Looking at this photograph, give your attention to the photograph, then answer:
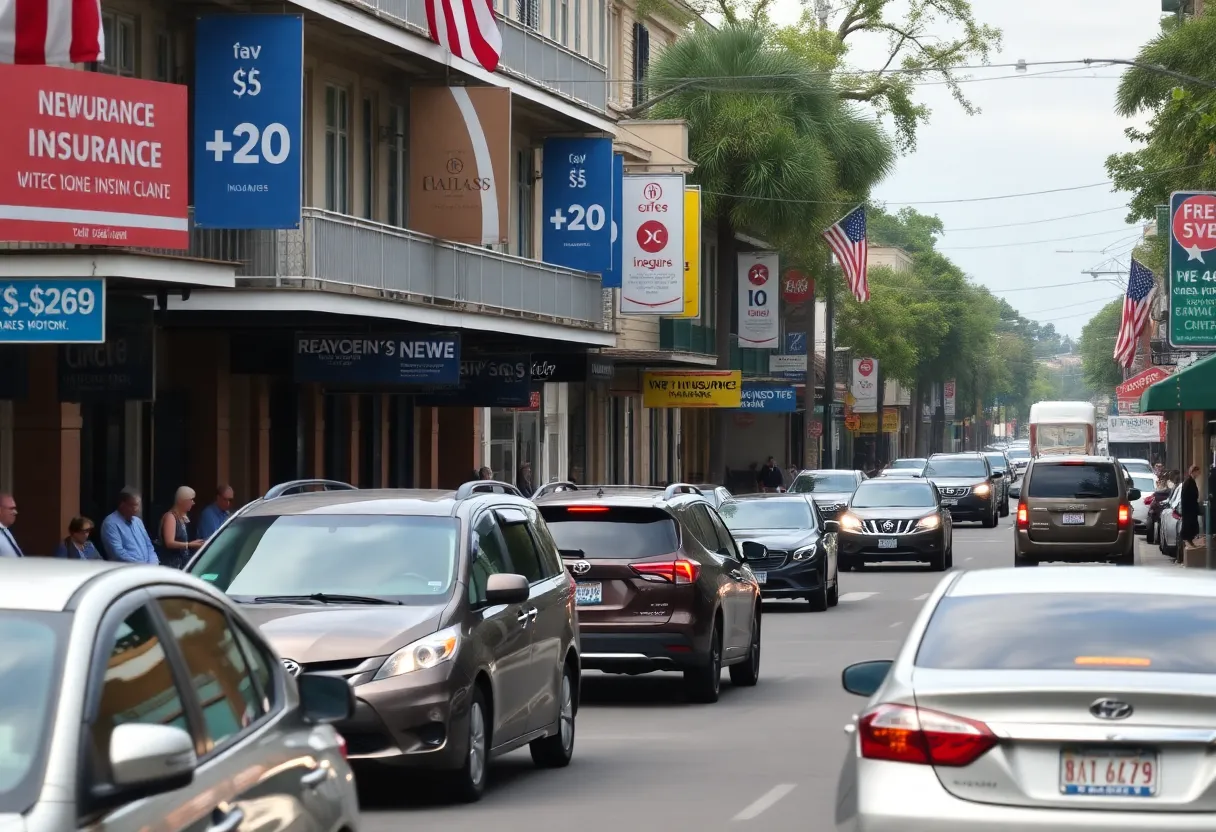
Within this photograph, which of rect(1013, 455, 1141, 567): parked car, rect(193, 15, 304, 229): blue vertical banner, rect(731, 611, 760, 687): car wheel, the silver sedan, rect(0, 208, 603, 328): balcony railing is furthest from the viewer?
rect(1013, 455, 1141, 567): parked car

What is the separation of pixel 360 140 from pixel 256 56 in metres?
6.52

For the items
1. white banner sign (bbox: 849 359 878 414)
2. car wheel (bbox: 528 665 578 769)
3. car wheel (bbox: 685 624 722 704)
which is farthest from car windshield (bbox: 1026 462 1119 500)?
white banner sign (bbox: 849 359 878 414)

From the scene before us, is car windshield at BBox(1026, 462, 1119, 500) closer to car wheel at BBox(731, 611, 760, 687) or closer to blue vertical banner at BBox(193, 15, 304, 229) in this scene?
blue vertical banner at BBox(193, 15, 304, 229)

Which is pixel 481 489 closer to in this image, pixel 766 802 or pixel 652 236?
pixel 766 802

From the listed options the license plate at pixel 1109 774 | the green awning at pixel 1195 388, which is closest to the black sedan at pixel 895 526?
the green awning at pixel 1195 388

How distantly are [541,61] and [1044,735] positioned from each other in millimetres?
30728

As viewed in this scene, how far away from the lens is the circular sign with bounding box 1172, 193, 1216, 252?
3061cm

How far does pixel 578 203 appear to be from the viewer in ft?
128

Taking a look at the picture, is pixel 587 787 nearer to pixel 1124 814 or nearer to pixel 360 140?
pixel 1124 814

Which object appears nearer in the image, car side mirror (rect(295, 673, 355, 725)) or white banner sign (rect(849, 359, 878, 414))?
car side mirror (rect(295, 673, 355, 725))

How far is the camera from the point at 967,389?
5866 inches

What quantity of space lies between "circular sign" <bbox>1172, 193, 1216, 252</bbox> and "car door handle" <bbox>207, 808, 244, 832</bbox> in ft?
89.0

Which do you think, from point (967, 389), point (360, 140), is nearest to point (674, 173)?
point (360, 140)

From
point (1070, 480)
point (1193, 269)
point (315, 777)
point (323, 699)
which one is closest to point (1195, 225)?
point (1193, 269)
